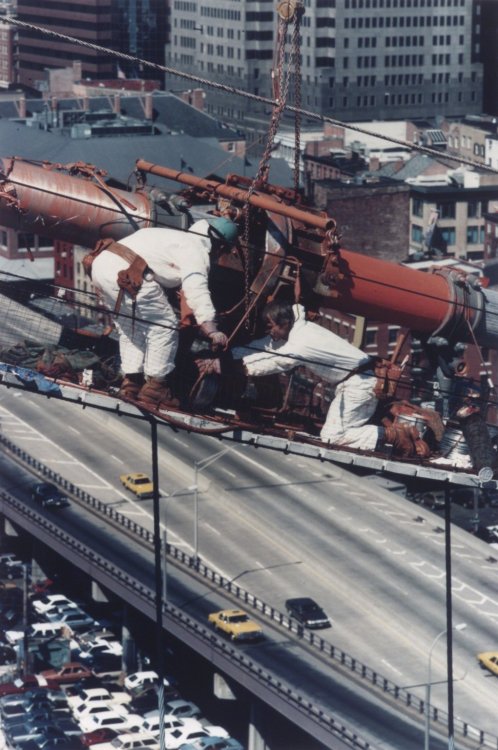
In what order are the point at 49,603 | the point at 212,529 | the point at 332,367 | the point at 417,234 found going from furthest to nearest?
the point at 417,234
the point at 49,603
the point at 212,529
the point at 332,367

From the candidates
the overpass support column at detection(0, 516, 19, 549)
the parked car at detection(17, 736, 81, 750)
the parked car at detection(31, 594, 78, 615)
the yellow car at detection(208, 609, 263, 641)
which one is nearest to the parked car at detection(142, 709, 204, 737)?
the parked car at detection(17, 736, 81, 750)

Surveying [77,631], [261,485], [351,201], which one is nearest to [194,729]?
[77,631]

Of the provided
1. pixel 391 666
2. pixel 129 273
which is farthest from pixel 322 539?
pixel 129 273

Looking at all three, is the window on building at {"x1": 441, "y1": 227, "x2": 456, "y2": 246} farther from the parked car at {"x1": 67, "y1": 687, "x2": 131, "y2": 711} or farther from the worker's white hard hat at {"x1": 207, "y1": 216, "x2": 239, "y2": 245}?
the worker's white hard hat at {"x1": 207, "y1": 216, "x2": 239, "y2": 245}

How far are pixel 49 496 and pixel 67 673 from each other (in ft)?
77.9

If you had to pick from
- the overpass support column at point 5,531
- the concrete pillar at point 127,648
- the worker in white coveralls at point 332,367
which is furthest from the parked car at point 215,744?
the worker in white coveralls at point 332,367

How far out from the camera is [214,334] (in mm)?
41375

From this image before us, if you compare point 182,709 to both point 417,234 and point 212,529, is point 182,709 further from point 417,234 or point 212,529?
point 417,234

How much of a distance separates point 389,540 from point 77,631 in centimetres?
2028

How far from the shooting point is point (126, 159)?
184m

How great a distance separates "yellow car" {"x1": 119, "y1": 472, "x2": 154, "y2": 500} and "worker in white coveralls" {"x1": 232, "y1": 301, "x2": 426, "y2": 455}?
85863 mm

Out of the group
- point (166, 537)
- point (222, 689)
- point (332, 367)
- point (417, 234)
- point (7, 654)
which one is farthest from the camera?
point (417, 234)

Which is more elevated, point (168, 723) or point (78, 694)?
point (168, 723)

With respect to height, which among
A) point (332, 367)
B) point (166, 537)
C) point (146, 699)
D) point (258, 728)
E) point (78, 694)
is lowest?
point (146, 699)
